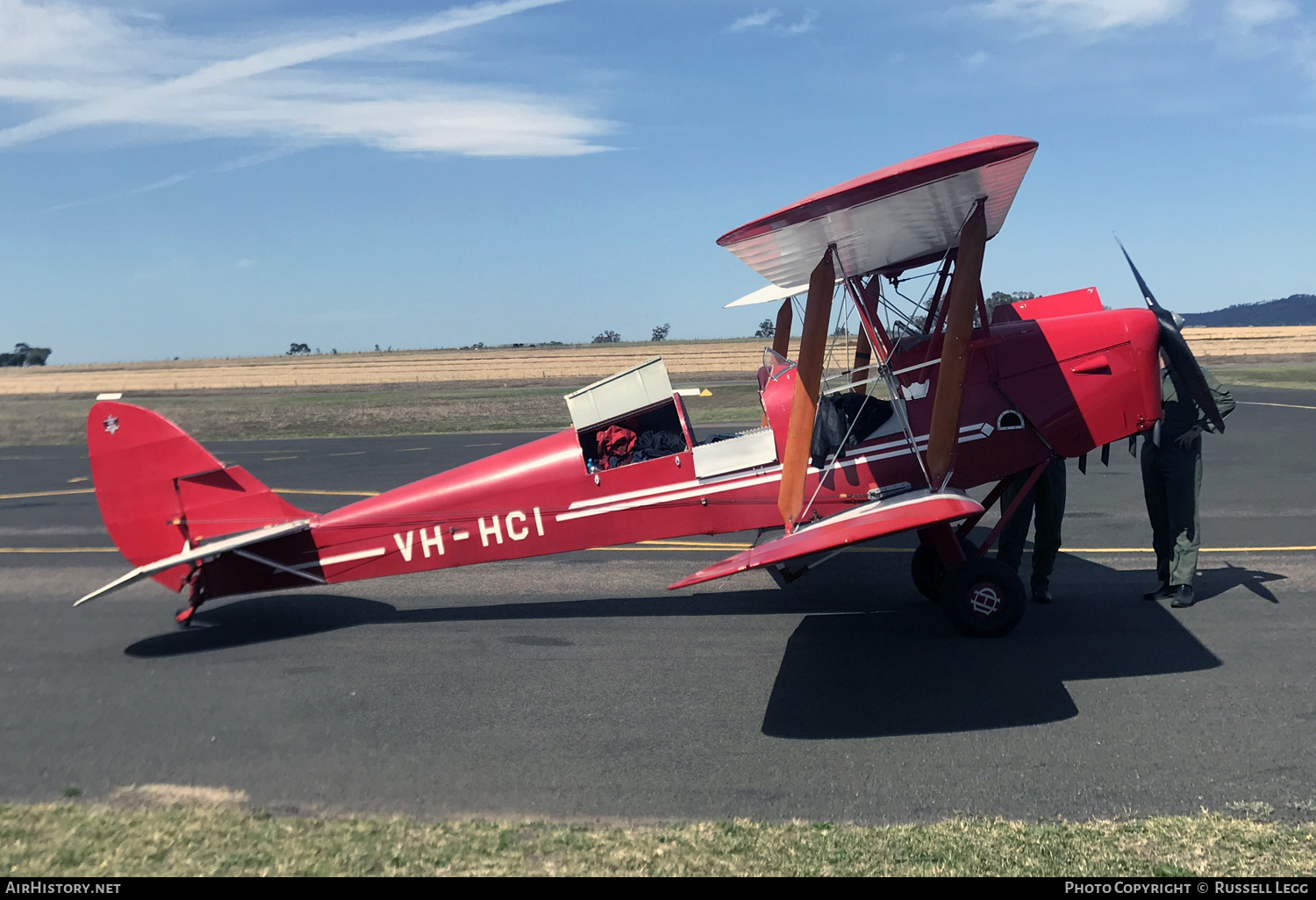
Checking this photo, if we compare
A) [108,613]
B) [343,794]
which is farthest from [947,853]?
[108,613]

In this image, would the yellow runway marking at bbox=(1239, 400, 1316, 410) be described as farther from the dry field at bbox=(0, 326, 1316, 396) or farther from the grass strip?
the dry field at bbox=(0, 326, 1316, 396)

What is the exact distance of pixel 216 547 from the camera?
7.59 metres

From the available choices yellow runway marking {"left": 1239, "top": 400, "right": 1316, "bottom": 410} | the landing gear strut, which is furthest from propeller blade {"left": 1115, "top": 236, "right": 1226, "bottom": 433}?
yellow runway marking {"left": 1239, "top": 400, "right": 1316, "bottom": 410}

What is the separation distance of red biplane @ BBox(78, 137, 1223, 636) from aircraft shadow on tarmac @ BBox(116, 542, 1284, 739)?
419 mm

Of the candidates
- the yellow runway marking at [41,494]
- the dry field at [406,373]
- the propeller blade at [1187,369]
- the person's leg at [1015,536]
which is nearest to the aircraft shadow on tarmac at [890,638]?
the person's leg at [1015,536]

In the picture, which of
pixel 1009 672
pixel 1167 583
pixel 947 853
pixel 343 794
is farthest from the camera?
pixel 1167 583

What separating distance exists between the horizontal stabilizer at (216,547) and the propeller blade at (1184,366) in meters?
7.27

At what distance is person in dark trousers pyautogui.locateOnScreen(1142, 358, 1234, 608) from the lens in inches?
295

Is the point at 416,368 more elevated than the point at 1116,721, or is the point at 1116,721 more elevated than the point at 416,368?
the point at 416,368

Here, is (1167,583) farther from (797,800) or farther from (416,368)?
(416,368)

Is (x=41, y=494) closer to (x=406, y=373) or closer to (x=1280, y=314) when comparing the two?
(x=406, y=373)

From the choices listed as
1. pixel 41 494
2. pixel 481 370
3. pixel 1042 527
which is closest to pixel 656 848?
pixel 1042 527

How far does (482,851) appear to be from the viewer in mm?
3947

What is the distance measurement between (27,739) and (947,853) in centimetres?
554
